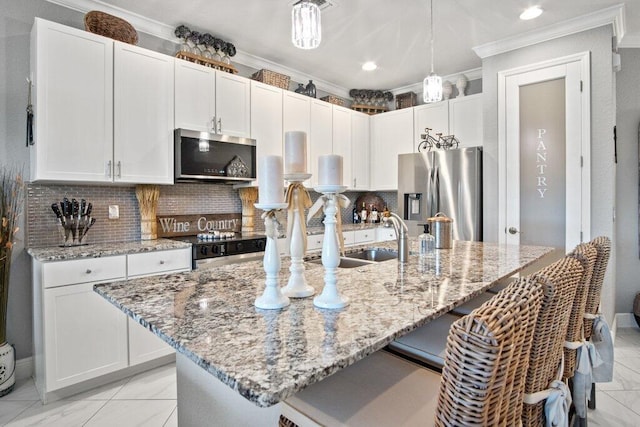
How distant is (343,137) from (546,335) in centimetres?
366

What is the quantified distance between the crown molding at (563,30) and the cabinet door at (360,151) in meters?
1.57

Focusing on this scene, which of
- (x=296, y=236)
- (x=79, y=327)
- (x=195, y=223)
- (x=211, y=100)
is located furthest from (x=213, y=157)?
(x=296, y=236)

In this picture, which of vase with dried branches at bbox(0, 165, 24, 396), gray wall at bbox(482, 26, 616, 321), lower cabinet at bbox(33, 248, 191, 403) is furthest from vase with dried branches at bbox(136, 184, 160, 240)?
gray wall at bbox(482, 26, 616, 321)

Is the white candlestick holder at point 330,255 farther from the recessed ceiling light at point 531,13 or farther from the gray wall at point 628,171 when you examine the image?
the gray wall at point 628,171

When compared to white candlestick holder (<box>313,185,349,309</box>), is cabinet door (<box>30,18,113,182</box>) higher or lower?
higher

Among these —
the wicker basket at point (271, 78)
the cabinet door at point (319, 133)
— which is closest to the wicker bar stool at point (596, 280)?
the cabinet door at point (319, 133)

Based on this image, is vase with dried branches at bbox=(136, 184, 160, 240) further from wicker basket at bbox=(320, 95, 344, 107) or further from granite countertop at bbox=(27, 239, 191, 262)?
wicker basket at bbox=(320, 95, 344, 107)

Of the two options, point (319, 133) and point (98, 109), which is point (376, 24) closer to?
point (319, 133)

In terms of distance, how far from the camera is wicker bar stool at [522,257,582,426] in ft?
3.06

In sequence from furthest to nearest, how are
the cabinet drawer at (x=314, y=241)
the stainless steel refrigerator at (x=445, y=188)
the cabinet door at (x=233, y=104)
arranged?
1. the cabinet drawer at (x=314, y=241)
2. the stainless steel refrigerator at (x=445, y=188)
3. the cabinet door at (x=233, y=104)

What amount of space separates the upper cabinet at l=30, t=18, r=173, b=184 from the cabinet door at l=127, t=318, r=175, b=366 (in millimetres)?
1081

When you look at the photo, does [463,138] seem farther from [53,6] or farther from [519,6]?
[53,6]

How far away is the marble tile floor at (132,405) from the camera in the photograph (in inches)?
78.5

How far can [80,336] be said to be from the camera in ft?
7.34
